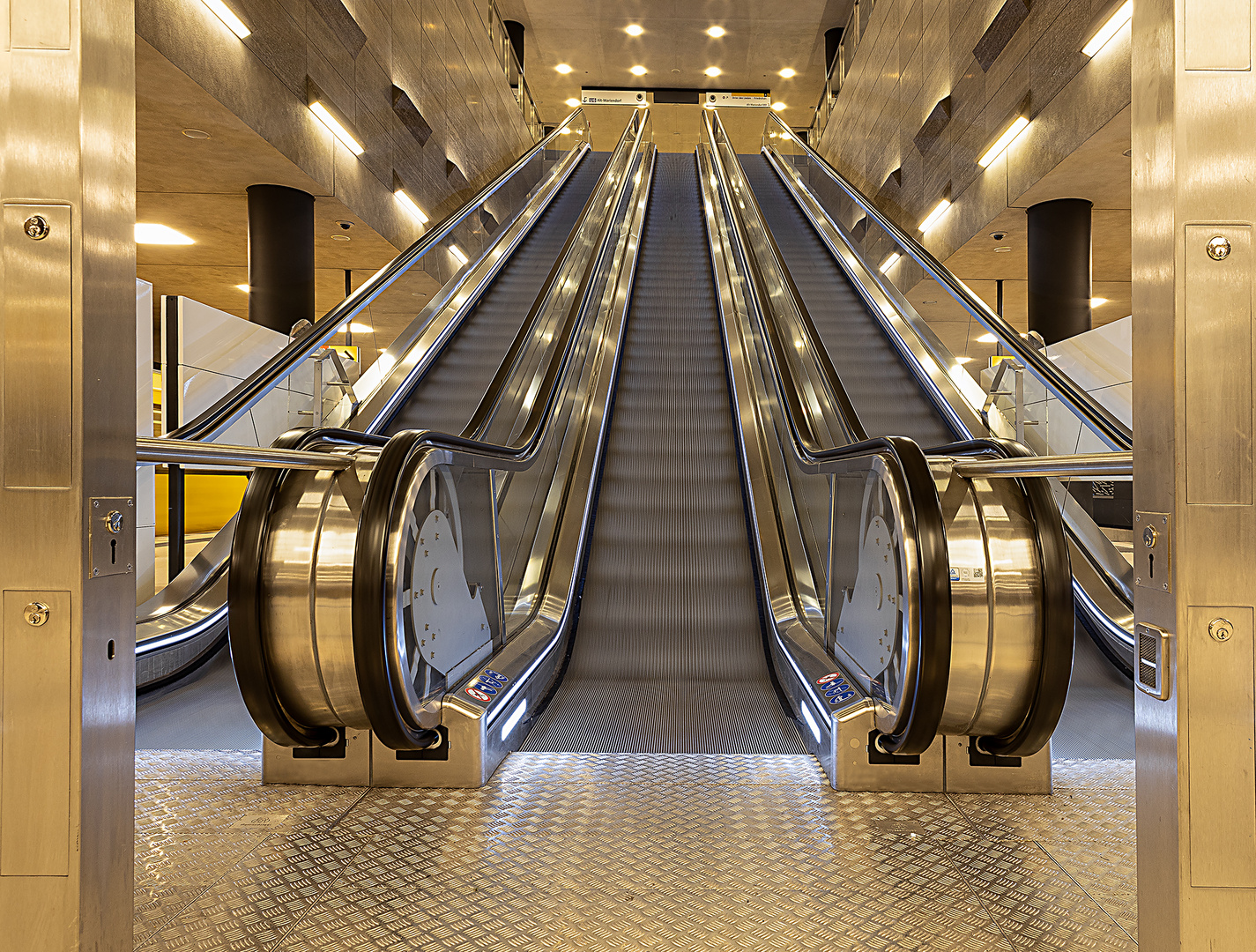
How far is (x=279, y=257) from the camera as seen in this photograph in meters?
9.01

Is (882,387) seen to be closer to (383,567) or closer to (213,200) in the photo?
(383,567)

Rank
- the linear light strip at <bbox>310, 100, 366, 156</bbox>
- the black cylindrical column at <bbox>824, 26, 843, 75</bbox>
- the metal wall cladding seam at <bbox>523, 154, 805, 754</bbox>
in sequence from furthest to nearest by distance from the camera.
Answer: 1. the black cylindrical column at <bbox>824, 26, 843, 75</bbox>
2. the linear light strip at <bbox>310, 100, 366, 156</bbox>
3. the metal wall cladding seam at <bbox>523, 154, 805, 754</bbox>

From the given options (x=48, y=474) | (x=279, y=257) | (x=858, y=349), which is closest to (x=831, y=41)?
(x=858, y=349)

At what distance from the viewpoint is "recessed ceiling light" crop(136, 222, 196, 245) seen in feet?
34.7

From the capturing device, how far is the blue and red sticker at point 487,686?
9.52 ft

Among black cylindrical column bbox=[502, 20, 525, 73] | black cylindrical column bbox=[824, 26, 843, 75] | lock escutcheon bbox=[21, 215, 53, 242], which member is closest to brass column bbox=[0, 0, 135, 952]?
lock escutcheon bbox=[21, 215, 53, 242]

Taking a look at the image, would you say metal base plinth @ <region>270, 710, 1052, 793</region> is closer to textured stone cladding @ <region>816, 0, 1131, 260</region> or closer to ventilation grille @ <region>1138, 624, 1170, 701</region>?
ventilation grille @ <region>1138, 624, 1170, 701</region>

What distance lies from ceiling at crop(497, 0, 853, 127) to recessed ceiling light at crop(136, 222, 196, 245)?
36.1 ft

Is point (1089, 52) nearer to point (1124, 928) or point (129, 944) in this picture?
point (1124, 928)

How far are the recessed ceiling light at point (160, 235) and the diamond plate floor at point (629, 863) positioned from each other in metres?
9.74

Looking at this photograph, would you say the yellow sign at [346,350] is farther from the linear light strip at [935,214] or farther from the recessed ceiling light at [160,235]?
the linear light strip at [935,214]

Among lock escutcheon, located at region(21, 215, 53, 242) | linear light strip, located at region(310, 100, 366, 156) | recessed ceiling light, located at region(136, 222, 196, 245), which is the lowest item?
lock escutcheon, located at region(21, 215, 53, 242)

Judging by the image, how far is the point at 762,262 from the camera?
888cm

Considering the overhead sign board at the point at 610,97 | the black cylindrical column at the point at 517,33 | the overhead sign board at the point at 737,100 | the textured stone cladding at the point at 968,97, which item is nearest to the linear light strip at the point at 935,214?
the textured stone cladding at the point at 968,97
